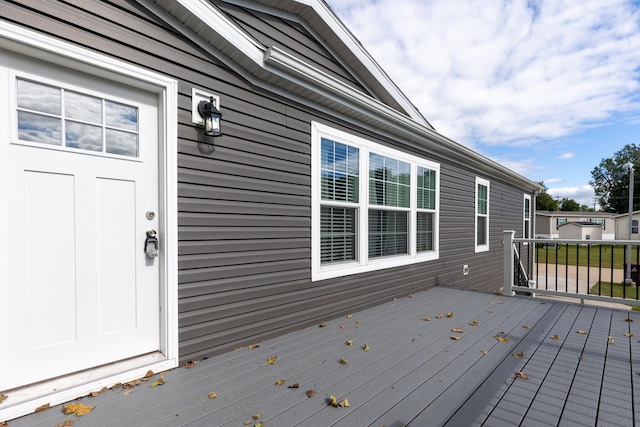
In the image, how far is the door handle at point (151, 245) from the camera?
83.3 inches

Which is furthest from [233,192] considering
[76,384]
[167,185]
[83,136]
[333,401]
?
[333,401]

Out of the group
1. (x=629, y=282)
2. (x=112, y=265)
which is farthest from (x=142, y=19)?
(x=629, y=282)

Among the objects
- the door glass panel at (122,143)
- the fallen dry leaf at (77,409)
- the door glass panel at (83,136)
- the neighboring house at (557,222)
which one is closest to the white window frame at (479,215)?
the door glass panel at (122,143)

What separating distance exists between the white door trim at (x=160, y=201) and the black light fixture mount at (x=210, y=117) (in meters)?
0.20

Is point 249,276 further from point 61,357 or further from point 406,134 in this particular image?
point 406,134

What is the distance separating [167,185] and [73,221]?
59cm

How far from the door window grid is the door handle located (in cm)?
59

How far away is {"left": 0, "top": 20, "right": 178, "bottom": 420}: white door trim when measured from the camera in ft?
5.30

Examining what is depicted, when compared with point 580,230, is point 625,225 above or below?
above

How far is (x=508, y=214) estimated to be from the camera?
28.9ft

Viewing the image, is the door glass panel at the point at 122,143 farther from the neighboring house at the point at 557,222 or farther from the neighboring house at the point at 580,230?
the neighboring house at the point at 557,222

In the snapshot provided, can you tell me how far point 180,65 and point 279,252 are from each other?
1.80 m

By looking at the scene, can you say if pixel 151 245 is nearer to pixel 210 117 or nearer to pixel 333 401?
pixel 210 117

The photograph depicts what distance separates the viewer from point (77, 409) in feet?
5.31
